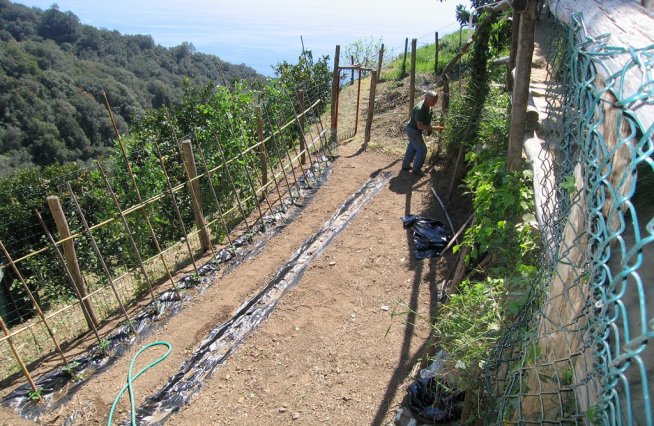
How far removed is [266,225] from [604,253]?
6.42 metres

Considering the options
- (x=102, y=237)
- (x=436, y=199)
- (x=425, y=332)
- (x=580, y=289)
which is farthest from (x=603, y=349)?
(x=102, y=237)

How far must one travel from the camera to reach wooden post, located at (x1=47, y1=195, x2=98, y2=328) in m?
4.68

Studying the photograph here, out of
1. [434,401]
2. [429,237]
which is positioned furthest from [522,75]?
[429,237]

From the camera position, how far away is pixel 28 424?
4.08 metres

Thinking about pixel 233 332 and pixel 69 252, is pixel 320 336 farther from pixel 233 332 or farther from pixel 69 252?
pixel 69 252

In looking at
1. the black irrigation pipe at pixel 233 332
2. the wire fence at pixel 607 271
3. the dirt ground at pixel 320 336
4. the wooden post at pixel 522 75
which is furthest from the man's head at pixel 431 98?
the wire fence at pixel 607 271

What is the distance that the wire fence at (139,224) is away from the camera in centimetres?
521

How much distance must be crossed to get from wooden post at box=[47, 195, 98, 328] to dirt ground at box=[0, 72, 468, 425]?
2.31 feet

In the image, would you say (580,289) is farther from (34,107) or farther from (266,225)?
(34,107)

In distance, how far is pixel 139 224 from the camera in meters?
6.71

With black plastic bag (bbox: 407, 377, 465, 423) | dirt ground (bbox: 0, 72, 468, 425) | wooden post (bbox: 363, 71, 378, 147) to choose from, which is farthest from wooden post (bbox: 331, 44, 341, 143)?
black plastic bag (bbox: 407, 377, 465, 423)

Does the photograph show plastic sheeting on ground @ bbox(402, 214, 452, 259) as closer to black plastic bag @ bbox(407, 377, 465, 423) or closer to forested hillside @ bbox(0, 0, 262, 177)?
black plastic bag @ bbox(407, 377, 465, 423)

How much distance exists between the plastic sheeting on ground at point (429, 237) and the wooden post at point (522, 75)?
2.17 metres

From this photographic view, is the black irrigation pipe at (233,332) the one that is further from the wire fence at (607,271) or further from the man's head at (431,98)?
the wire fence at (607,271)
